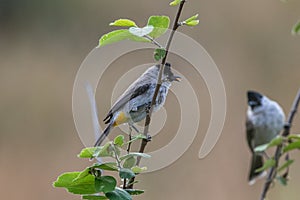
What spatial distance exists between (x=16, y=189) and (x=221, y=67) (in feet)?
4.39

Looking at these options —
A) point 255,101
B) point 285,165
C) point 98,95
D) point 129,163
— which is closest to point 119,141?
point 129,163

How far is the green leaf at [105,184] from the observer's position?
1.22ft

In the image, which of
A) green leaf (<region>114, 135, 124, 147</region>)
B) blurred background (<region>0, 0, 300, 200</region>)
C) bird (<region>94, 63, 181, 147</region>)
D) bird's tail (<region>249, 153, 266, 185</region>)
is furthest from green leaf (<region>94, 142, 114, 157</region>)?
blurred background (<region>0, 0, 300, 200</region>)

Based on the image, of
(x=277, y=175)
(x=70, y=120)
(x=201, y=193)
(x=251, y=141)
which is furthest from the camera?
(x=70, y=120)

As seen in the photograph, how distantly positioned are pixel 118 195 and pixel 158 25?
0.14 metres

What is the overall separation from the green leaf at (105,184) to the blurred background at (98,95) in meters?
2.50

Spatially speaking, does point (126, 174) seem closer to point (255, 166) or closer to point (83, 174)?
point (83, 174)

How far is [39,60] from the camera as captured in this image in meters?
3.45

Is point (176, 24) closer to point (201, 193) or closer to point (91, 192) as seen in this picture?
point (91, 192)

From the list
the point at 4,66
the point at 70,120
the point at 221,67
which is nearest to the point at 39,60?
the point at 4,66

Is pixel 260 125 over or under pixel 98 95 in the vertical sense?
under

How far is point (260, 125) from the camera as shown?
2.58ft

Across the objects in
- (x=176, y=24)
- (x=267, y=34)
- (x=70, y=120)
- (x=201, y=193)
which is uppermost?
(x=267, y=34)

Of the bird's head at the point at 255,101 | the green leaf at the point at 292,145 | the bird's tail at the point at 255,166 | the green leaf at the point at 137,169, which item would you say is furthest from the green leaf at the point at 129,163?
the bird's head at the point at 255,101
